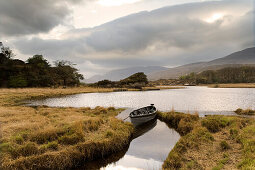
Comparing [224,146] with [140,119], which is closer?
[224,146]

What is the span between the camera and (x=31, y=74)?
8881cm

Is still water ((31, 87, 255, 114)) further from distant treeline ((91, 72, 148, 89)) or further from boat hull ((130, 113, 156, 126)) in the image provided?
distant treeline ((91, 72, 148, 89))

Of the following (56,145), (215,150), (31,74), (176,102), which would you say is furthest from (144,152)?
(31,74)

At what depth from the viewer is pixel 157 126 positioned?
2042 centimetres

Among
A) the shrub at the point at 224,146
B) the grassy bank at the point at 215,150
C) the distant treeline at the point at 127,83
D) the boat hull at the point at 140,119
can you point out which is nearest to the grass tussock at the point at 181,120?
the grassy bank at the point at 215,150

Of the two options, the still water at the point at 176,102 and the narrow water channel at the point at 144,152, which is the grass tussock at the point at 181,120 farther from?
the still water at the point at 176,102

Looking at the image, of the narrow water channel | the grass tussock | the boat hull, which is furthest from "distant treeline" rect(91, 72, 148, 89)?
the narrow water channel

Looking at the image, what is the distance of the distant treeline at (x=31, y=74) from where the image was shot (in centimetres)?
8169

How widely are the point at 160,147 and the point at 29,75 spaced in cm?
9720

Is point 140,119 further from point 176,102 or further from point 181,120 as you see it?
point 176,102

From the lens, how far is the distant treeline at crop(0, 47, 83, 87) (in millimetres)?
81694

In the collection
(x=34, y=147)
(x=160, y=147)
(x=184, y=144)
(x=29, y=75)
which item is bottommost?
(x=160, y=147)

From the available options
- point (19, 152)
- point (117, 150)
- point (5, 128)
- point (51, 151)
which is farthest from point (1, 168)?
point (117, 150)

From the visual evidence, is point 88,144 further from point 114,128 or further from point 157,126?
point 157,126
